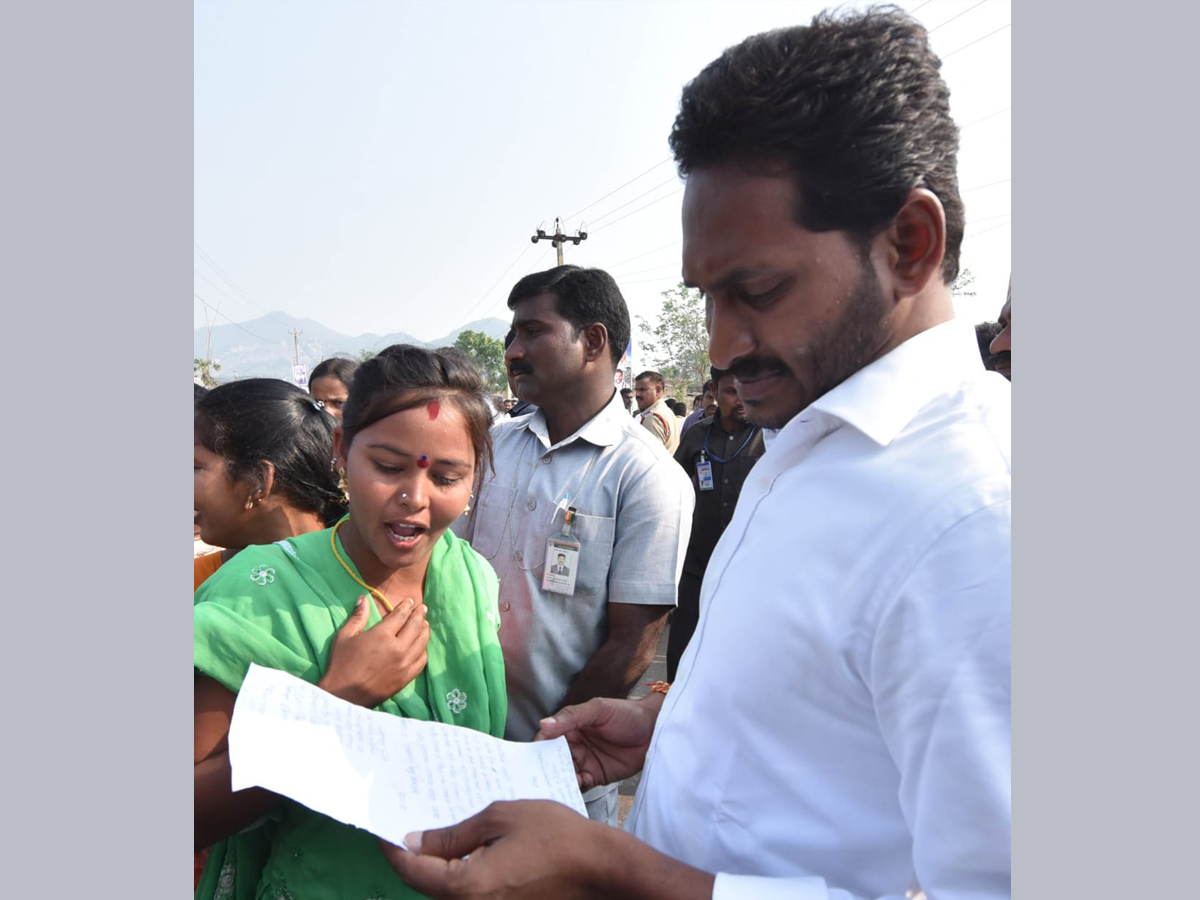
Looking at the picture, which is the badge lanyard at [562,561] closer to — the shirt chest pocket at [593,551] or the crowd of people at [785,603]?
the shirt chest pocket at [593,551]

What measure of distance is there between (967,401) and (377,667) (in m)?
1.18

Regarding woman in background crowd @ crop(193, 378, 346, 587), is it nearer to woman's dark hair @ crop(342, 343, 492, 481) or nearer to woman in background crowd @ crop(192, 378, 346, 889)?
woman in background crowd @ crop(192, 378, 346, 889)

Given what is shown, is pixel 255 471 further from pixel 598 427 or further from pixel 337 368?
pixel 337 368

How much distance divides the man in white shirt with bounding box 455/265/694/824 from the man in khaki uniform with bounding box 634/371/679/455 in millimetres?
4639

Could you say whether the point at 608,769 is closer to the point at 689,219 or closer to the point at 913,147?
the point at 689,219

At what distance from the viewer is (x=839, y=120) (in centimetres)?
104

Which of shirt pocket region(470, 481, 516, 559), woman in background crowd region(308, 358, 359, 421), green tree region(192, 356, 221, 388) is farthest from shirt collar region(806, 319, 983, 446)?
woman in background crowd region(308, 358, 359, 421)

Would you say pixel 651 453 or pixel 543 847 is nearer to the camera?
pixel 543 847

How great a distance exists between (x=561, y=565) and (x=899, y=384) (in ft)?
4.88

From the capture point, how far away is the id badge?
7.68 ft

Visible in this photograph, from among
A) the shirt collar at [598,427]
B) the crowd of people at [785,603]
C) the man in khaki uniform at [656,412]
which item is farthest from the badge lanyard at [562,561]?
the man in khaki uniform at [656,412]

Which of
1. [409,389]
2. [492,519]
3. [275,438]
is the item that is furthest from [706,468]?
[409,389]

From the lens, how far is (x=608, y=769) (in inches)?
60.7

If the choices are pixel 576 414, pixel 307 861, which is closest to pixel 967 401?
pixel 307 861
